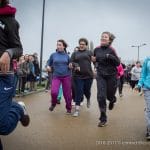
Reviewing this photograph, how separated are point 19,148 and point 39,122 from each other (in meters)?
3.14

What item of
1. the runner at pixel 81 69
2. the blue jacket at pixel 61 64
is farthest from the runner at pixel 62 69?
the runner at pixel 81 69

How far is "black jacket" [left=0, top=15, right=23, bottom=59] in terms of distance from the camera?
5.24 m

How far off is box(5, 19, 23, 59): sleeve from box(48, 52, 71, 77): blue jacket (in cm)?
661

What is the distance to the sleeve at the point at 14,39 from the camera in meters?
5.25

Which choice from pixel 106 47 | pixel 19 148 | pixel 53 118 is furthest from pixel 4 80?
pixel 53 118

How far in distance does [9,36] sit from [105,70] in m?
4.84

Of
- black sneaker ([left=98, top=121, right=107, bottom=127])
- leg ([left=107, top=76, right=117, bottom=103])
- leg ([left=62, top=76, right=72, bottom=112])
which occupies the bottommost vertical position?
black sneaker ([left=98, top=121, right=107, bottom=127])

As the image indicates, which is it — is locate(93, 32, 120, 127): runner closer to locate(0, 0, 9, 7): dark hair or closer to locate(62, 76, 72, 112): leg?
locate(62, 76, 72, 112): leg

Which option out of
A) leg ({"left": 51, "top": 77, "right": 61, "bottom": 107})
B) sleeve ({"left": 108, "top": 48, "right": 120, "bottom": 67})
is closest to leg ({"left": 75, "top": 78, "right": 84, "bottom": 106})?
leg ({"left": 51, "top": 77, "right": 61, "bottom": 107})

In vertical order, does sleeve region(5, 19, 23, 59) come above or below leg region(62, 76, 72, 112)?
above

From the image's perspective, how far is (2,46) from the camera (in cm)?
525

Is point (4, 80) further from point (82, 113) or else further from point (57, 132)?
point (82, 113)

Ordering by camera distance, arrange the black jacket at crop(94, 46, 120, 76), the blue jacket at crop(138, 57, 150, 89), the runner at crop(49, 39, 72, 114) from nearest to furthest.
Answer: the blue jacket at crop(138, 57, 150, 89), the black jacket at crop(94, 46, 120, 76), the runner at crop(49, 39, 72, 114)

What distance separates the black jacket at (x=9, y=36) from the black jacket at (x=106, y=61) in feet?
15.3
